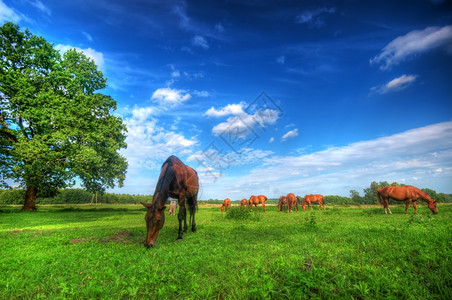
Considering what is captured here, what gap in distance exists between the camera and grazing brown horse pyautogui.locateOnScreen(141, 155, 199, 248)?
7.16m

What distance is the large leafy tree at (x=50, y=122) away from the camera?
21031 mm

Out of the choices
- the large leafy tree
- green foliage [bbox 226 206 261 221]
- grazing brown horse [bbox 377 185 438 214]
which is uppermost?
the large leafy tree

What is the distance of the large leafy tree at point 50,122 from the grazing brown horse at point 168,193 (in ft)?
52.0

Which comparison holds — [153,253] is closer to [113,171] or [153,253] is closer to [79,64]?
[113,171]

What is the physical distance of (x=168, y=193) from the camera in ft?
27.7

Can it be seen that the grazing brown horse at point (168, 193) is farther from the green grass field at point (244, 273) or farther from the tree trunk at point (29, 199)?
the tree trunk at point (29, 199)

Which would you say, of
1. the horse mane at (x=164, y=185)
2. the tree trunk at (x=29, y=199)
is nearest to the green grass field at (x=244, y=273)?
the horse mane at (x=164, y=185)

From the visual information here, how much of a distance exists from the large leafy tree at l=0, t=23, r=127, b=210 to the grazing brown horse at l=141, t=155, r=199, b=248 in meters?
15.8

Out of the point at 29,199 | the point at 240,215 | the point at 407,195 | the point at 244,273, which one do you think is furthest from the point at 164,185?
the point at 29,199

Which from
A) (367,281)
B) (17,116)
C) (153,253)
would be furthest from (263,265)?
(17,116)

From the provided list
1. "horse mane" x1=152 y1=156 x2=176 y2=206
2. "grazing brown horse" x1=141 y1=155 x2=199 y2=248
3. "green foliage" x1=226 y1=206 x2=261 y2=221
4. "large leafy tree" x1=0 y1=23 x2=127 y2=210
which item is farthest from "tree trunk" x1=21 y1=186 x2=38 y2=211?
"horse mane" x1=152 y1=156 x2=176 y2=206

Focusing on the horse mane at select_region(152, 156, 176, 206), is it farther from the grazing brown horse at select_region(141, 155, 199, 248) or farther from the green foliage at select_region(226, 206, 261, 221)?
the green foliage at select_region(226, 206, 261, 221)

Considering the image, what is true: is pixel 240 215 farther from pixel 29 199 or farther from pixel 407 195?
pixel 29 199

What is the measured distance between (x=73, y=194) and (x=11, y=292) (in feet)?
291
